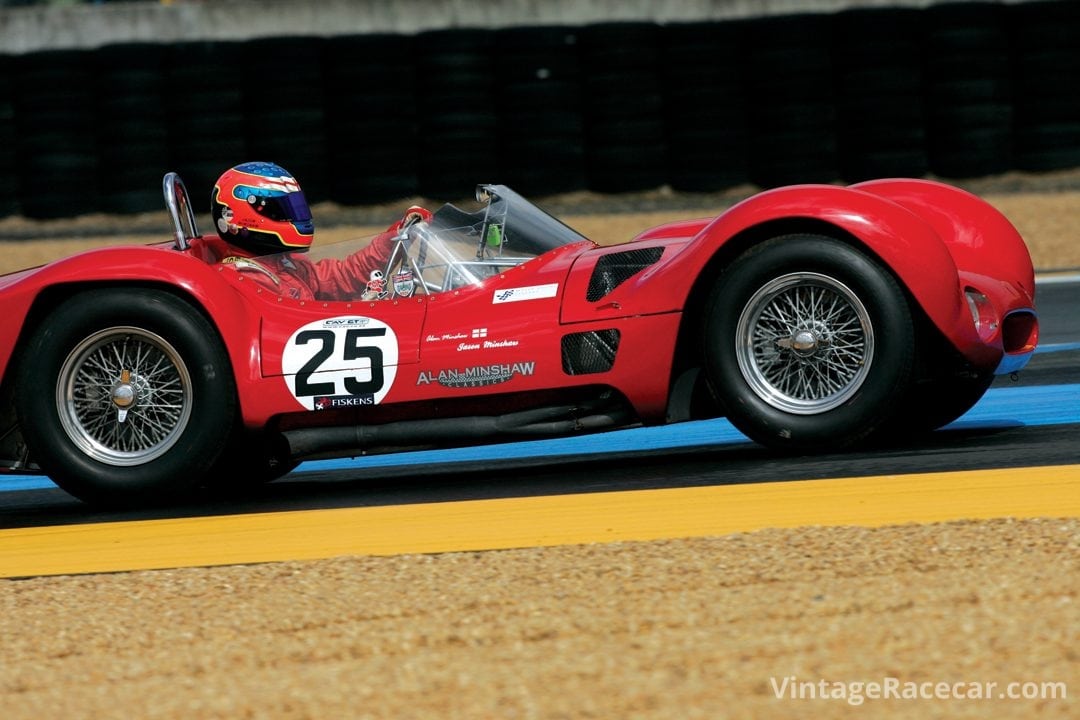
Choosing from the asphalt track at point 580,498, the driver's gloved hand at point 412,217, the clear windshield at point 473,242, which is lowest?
the asphalt track at point 580,498

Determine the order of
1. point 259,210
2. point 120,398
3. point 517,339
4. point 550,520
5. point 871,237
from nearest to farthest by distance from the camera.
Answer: point 550,520 → point 871,237 → point 517,339 → point 120,398 → point 259,210

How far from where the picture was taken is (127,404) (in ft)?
18.4

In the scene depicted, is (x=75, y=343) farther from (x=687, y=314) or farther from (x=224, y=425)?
(x=687, y=314)

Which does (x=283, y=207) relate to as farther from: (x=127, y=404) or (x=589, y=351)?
(x=589, y=351)

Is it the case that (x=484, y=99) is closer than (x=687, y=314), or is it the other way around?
(x=687, y=314)

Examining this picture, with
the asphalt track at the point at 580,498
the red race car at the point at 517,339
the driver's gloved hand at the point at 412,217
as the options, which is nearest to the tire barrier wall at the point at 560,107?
the asphalt track at the point at 580,498

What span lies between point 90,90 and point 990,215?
1034 centimetres

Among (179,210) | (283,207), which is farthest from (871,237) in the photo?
(179,210)

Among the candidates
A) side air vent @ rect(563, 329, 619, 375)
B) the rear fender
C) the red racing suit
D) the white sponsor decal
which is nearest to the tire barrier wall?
the red racing suit

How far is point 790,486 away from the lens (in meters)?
5.09

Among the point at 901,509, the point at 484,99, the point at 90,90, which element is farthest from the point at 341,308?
the point at 90,90

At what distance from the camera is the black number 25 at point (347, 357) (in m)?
5.46

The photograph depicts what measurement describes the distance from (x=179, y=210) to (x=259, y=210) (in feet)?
1.14

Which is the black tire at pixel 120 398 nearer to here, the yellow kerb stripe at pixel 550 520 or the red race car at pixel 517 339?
the red race car at pixel 517 339
